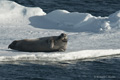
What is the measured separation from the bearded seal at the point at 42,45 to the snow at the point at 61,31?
280 mm

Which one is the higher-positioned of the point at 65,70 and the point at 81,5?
the point at 65,70

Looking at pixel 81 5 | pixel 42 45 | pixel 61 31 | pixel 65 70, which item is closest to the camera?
pixel 65 70

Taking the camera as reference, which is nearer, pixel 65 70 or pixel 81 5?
pixel 65 70

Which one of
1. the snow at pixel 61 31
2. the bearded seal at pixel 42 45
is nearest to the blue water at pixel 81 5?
the snow at pixel 61 31

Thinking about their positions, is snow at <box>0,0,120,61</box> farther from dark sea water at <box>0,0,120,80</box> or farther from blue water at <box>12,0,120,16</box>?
blue water at <box>12,0,120,16</box>

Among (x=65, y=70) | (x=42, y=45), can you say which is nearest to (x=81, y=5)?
(x=42, y=45)

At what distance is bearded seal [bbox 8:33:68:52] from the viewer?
1477 cm

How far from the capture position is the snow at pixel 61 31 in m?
14.4

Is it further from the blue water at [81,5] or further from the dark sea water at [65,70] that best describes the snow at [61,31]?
the blue water at [81,5]

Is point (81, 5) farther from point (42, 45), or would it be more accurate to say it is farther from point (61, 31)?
point (42, 45)

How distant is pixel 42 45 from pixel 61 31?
3.26m

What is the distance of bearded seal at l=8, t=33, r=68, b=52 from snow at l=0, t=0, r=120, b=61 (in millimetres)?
280

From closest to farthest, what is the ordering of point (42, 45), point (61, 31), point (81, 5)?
point (42, 45)
point (61, 31)
point (81, 5)

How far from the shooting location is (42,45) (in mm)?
14797
